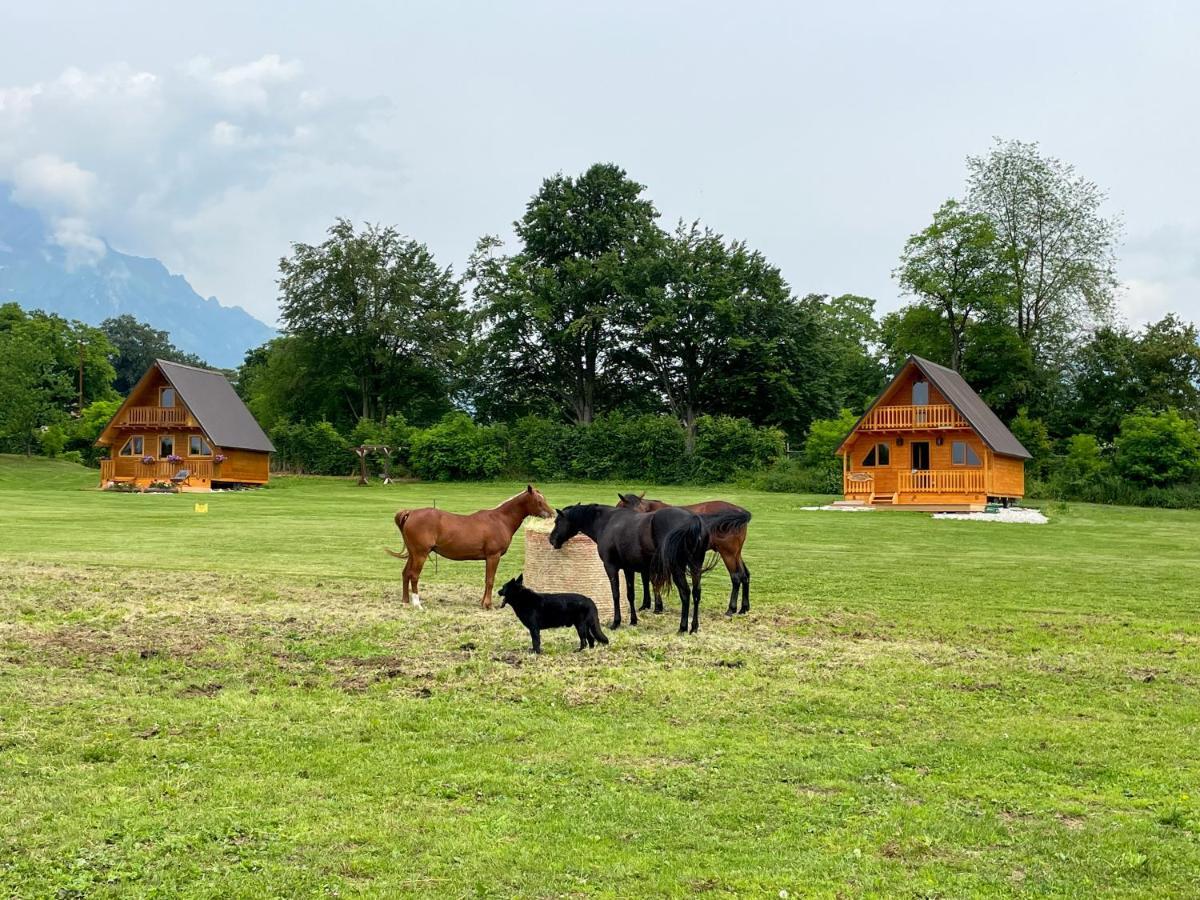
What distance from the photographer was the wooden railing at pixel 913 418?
1709 inches

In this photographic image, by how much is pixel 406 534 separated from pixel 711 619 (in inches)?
159

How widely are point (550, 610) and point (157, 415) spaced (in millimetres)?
51679

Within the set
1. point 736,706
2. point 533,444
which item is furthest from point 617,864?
point 533,444

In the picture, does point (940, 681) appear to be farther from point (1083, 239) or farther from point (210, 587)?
point (1083, 239)

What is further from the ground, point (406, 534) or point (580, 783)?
point (406, 534)

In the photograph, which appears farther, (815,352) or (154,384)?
A: (815,352)

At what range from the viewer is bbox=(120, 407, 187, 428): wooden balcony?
56.2m

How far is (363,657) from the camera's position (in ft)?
32.8

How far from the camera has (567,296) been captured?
209 feet

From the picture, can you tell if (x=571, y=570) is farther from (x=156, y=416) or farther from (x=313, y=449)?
(x=313, y=449)

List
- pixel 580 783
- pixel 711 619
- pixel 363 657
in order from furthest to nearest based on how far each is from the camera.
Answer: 1. pixel 711 619
2. pixel 363 657
3. pixel 580 783

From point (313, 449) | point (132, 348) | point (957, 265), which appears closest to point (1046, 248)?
point (957, 265)

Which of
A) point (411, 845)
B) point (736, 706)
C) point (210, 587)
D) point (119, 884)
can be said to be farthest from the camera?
point (210, 587)

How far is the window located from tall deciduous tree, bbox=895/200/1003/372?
A: 59.4ft
